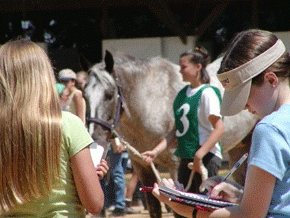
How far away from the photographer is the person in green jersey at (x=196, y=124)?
3141mm

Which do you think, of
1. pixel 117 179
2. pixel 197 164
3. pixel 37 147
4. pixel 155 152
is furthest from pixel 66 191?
pixel 117 179

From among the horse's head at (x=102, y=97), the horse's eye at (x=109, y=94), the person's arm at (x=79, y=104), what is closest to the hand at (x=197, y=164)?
the horse's head at (x=102, y=97)

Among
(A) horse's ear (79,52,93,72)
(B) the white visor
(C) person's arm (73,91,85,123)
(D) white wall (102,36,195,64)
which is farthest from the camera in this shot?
(D) white wall (102,36,195,64)

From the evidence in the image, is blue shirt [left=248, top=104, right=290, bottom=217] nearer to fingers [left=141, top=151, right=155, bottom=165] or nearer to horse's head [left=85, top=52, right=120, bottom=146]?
fingers [left=141, top=151, right=155, bottom=165]

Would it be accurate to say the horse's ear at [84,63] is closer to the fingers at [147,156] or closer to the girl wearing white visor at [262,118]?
the fingers at [147,156]

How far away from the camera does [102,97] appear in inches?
157

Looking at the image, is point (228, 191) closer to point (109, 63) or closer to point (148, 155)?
point (148, 155)

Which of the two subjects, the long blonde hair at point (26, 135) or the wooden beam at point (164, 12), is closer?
the long blonde hair at point (26, 135)

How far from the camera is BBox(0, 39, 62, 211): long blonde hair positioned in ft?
4.53

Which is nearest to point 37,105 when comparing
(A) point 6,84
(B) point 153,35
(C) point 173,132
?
(A) point 6,84

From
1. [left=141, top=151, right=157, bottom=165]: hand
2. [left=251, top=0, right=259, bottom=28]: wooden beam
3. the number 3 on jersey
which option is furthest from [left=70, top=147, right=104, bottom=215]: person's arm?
[left=251, top=0, right=259, bottom=28]: wooden beam

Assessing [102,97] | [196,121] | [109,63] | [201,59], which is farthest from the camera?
[109,63]

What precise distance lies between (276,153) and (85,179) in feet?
2.13

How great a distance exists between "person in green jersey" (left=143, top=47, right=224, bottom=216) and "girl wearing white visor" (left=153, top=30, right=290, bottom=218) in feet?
5.50
